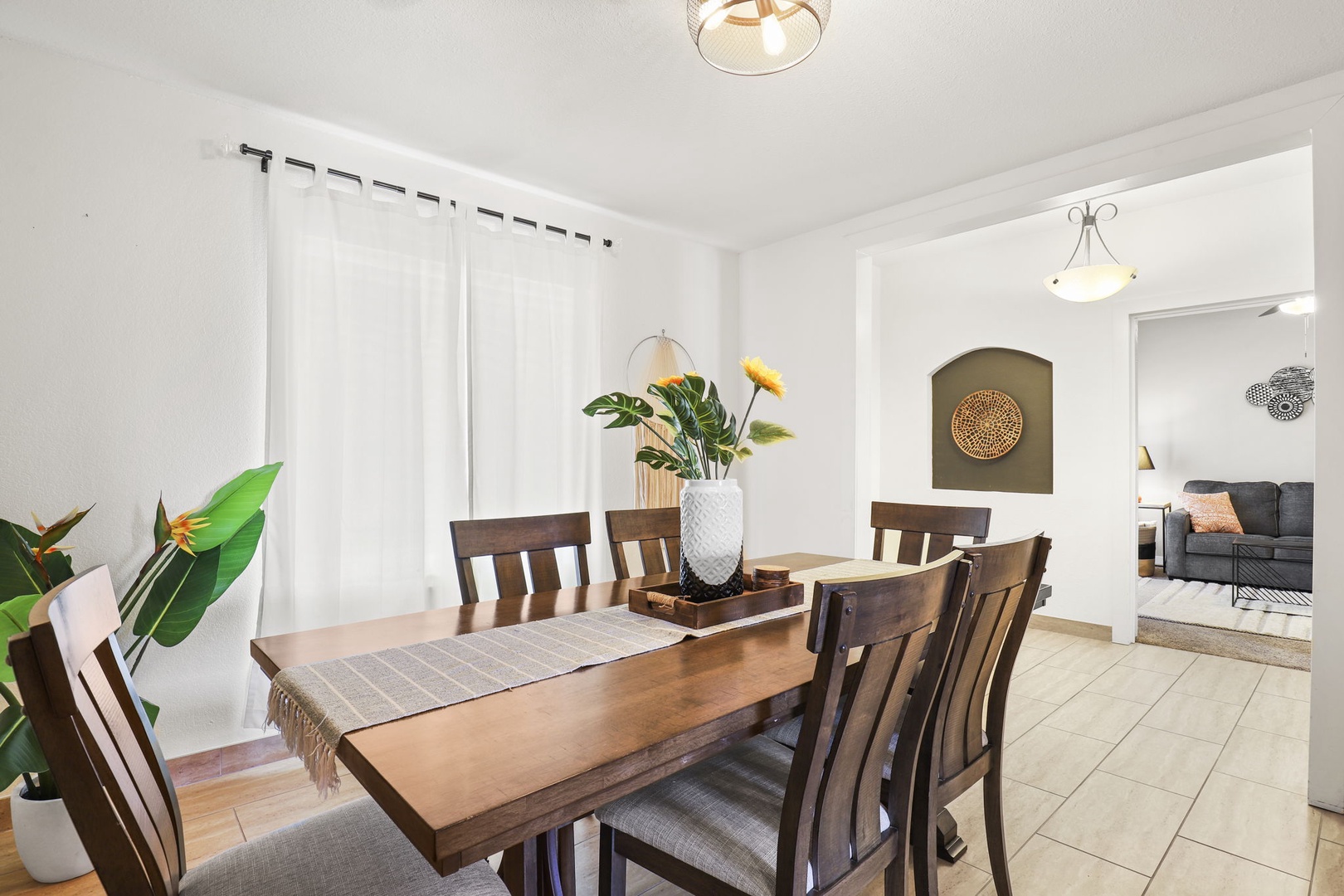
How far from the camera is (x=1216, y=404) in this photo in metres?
6.61

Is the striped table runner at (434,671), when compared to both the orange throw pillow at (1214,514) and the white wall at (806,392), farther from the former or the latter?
the orange throw pillow at (1214,514)

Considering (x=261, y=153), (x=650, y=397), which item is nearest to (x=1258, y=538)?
(x=650, y=397)

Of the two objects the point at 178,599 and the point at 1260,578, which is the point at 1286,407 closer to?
the point at 1260,578

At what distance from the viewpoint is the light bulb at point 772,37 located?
68.5 inches

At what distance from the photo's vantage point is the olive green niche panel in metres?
4.50

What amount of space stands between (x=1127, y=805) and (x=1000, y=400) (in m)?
2.96

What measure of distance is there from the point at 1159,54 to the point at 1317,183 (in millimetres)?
749

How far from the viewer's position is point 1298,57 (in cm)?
221

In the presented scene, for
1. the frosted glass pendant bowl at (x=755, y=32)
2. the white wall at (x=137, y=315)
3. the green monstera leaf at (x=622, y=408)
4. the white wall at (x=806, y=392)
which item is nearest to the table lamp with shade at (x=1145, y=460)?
the white wall at (x=806, y=392)

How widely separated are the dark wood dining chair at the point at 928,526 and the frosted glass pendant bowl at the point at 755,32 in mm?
1601

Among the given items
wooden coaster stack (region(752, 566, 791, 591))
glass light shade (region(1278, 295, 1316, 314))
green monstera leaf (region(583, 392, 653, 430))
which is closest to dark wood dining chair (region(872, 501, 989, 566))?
wooden coaster stack (region(752, 566, 791, 591))

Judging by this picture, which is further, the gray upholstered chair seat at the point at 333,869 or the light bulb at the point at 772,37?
the light bulb at the point at 772,37

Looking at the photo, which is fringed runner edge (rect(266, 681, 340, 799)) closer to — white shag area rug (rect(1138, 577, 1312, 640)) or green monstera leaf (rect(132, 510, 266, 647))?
green monstera leaf (rect(132, 510, 266, 647))

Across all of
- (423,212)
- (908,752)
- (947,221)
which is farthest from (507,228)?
(908,752)
